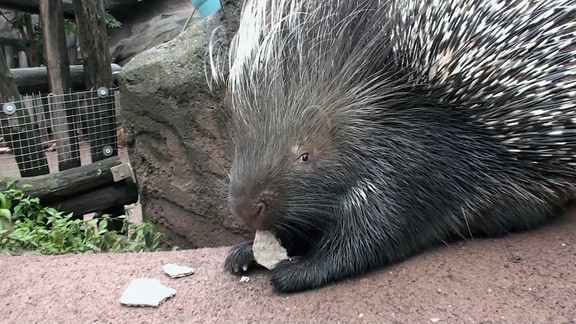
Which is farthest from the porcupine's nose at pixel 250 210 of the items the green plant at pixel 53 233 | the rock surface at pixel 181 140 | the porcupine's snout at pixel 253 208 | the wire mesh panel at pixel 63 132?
the wire mesh panel at pixel 63 132

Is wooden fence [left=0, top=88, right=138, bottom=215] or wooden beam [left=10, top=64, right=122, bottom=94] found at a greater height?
wooden beam [left=10, top=64, right=122, bottom=94]

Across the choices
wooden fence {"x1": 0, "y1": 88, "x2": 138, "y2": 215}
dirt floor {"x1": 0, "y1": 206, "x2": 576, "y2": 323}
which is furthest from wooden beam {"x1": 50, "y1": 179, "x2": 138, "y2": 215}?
dirt floor {"x1": 0, "y1": 206, "x2": 576, "y2": 323}

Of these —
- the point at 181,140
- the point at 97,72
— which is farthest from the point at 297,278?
the point at 97,72

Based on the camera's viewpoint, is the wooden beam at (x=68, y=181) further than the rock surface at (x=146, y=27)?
No

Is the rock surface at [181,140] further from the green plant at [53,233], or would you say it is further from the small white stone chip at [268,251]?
the small white stone chip at [268,251]

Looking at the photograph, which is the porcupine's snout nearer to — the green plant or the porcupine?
the porcupine

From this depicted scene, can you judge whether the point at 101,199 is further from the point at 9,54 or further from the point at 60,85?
the point at 9,54

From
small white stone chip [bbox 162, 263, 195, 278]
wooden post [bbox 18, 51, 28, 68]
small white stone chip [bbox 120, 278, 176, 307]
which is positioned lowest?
wooden post [bbox 18, 51, 28, 68]
